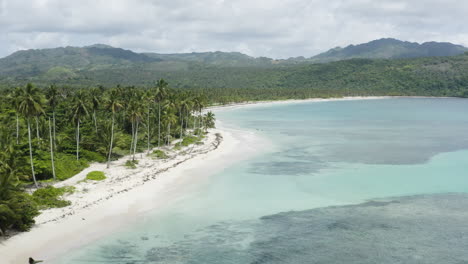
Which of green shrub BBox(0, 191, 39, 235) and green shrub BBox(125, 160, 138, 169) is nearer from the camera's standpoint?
green shrub BBox(0, 191, 39, 235)

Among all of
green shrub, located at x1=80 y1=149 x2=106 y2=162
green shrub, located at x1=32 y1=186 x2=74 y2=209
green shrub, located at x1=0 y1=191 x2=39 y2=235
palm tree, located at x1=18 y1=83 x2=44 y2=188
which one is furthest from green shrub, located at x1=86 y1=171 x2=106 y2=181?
green shrub, located at x1=0 y1=191 x2=39 y2=235

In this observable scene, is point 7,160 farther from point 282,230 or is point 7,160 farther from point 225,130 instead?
point 225,130

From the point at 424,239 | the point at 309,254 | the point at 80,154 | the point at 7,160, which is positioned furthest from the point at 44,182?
the point at 424,239

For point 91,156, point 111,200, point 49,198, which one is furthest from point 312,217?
point 91,156

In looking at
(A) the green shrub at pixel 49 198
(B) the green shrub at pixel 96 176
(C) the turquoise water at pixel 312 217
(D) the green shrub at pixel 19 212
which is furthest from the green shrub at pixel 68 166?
(C) the turquoise water at pixel 312 217

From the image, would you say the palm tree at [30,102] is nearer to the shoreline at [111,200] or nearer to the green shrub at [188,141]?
the shoreline at [111,200]

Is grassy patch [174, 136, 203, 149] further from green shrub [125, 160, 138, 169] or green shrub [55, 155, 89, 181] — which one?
green shrub [55, 155, 89, 181]
